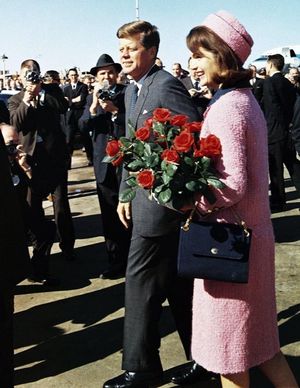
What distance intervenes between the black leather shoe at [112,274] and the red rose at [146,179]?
9.55 feet

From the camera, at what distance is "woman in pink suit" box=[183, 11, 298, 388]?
Answer: 214 centimetres

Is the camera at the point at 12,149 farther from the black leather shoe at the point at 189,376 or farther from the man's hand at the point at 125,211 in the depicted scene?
the black leather shoe at the point at 189,376

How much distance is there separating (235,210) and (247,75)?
0.56m

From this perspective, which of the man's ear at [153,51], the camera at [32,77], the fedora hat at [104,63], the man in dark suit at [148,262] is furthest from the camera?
the fedora hat at [104,63]

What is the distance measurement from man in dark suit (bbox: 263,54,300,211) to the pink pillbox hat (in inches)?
206

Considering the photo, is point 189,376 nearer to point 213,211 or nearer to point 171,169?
point 213,211

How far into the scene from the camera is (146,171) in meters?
2.20

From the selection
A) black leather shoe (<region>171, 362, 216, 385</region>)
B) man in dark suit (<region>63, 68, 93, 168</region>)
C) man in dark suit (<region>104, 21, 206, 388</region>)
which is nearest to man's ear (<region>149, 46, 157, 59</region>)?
man in dark suit (<region>104, 21, 206, 388</region>)

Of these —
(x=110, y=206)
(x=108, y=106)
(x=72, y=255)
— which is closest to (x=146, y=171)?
(x=108, y=106)

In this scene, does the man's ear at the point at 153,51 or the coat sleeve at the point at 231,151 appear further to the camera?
the man's ear at the point at 153,51

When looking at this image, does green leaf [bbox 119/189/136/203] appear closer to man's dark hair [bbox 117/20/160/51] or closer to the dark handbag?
the dark handbag

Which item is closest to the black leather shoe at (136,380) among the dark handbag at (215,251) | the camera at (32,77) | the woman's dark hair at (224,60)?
the dark handbag at (215,251)

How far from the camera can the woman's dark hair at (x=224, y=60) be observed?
86.4 inches

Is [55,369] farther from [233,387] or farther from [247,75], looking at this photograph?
[247,75]
